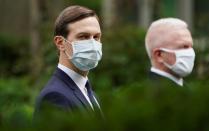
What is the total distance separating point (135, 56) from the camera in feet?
47.5

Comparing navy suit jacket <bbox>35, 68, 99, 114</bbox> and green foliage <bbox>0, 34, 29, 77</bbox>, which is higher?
navy suit jacket <bbox>35, 68, 99, 114</bbox>

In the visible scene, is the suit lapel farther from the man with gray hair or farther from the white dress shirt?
the man with gray hair

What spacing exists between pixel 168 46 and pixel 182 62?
0.25 meters

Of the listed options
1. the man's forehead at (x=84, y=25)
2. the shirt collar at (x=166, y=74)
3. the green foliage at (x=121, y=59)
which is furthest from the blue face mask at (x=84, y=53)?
the green foliage at (x=121, y=59)

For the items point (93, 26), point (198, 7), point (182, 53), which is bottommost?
point (198, 7)

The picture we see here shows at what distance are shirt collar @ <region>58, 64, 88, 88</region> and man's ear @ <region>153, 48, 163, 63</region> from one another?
86cm

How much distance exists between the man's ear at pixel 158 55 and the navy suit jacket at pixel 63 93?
0.94 m

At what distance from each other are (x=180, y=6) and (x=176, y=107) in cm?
1736

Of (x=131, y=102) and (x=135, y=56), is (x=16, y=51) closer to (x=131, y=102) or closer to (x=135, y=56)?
(x=135, y=56)

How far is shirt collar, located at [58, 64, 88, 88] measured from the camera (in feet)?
15.0

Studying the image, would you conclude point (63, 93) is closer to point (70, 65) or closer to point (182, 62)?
point (70, 65)

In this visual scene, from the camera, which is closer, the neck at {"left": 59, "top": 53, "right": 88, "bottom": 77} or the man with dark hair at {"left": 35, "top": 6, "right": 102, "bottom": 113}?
the man with dark hair at {"left": 35, "top": 6, "right": 102, "bottom": 113}

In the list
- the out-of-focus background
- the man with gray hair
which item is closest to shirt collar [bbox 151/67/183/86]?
the man with gray hair

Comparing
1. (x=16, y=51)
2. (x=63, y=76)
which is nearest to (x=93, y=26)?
(x=63, y=76)
